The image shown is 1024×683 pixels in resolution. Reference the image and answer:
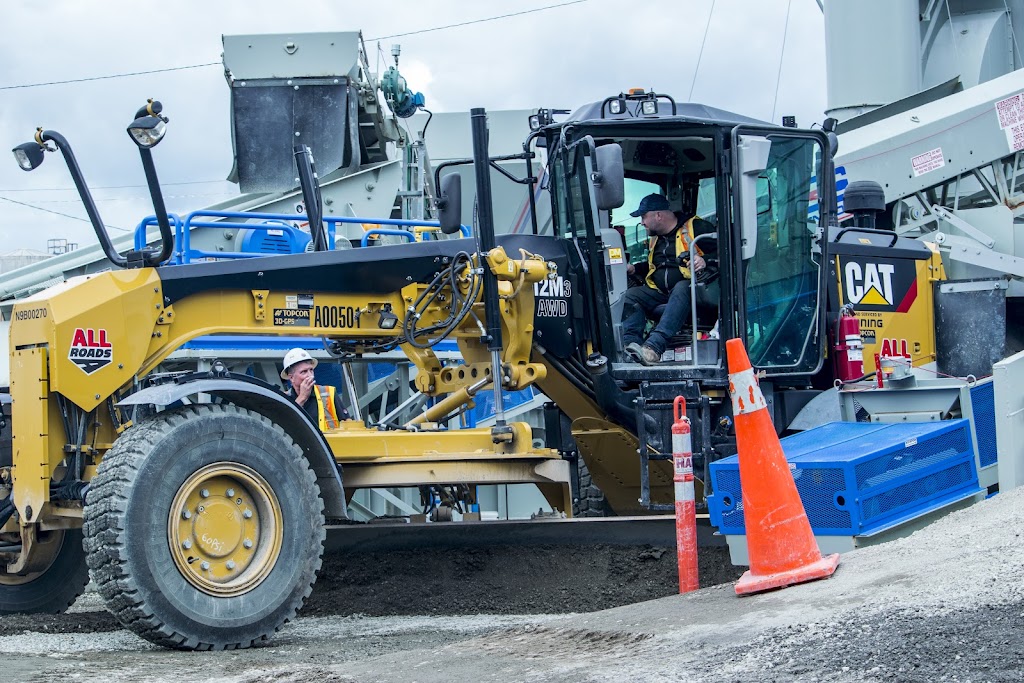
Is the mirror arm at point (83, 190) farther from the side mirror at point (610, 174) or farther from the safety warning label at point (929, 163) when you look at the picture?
the safety warning label at point (929, 163)

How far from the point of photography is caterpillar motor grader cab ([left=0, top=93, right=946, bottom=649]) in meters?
5.90

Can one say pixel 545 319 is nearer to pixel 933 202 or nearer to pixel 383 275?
pixel 383 275

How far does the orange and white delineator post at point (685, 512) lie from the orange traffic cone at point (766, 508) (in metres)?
0.76

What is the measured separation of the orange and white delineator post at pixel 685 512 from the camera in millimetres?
6234

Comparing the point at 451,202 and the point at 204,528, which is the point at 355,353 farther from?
the point at 204,528

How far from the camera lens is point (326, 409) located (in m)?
8.66

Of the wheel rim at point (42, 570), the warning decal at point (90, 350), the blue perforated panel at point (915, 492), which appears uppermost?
the warning decal at point (90, 350)

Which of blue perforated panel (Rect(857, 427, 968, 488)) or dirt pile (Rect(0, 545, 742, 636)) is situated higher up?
blue perforated panel (Rect(857, 427, 968, 488))

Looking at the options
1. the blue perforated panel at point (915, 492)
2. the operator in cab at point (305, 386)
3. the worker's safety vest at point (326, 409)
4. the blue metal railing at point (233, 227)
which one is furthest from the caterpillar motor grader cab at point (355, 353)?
the blue metal railing at point (233, 227)

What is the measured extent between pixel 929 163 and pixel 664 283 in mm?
5267

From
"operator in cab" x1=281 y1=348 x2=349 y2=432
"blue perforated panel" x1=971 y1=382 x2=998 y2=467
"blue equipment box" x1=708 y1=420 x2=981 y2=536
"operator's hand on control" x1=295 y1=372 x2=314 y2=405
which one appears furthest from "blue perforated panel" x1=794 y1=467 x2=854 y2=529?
"operator's hand on control" x1=295 y1=372 x2=314 y2=405

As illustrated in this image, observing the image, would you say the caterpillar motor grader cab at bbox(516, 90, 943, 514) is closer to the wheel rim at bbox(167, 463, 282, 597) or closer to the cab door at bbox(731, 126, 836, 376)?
the cab door at bbox(731, 126, 836, 376)

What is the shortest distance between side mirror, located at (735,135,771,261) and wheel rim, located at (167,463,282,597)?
3.37m

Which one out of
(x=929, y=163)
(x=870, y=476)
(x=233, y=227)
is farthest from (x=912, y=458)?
(x=929, y=163)
